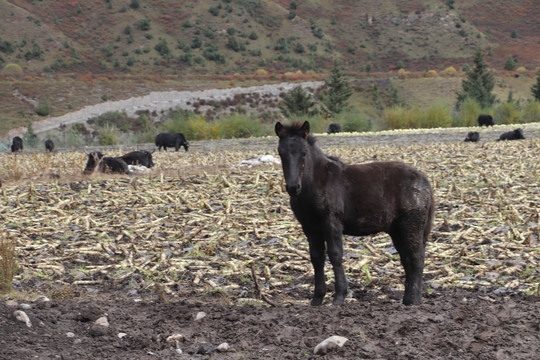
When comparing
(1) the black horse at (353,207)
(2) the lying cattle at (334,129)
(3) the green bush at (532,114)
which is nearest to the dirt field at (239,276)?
(1) the black horse at (353,207)

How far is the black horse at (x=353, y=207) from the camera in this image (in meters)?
5.57

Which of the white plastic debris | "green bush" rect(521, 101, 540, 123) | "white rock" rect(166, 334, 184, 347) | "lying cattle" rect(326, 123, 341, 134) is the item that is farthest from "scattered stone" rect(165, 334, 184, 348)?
"green bush" rect(521, 101, 540, 123)

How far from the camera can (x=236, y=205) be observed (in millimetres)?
9914

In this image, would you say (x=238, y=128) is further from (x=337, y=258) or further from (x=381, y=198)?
(x=337, y=258)

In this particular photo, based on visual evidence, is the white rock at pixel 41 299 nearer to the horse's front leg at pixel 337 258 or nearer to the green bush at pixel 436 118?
the horse's front leg at pixel 337 258

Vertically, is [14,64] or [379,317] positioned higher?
[14,64]

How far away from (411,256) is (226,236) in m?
3.15

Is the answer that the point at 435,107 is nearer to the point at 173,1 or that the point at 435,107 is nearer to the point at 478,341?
the point at 478,341

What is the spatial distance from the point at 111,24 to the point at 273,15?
117 ft

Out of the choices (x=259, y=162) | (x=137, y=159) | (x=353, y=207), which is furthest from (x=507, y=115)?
(x=353, y=207)

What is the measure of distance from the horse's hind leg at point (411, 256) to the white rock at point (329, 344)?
162 centimetres

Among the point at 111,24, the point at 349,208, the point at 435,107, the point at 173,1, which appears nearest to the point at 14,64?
the point at 111,24

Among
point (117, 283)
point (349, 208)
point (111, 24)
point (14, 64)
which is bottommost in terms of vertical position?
point (117, 283)

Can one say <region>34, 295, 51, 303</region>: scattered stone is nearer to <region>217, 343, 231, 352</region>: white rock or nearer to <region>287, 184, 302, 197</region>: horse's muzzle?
<region>217, 343, 231, 352</region>: white rock
